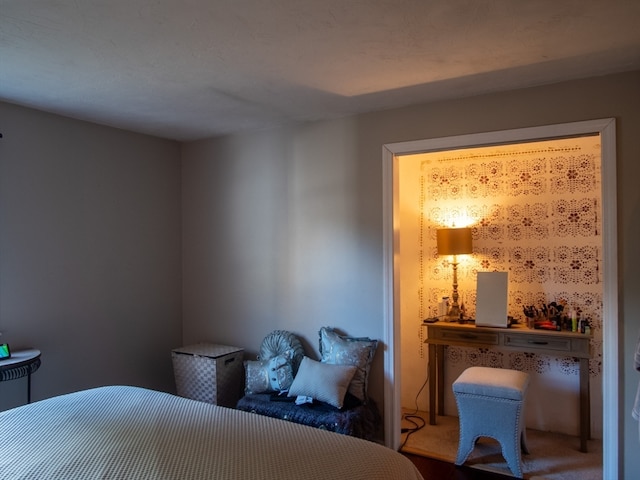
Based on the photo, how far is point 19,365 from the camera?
2.68 m

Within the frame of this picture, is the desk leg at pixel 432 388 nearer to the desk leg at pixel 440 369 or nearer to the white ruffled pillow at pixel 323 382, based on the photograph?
the desk leg at pixel 440 369

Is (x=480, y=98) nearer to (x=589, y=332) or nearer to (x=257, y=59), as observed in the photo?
(x=257, y=59)

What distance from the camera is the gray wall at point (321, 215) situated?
8.52 ft

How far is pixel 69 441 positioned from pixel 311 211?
7.40ft

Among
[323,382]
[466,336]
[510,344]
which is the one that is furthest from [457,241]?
[323,382]

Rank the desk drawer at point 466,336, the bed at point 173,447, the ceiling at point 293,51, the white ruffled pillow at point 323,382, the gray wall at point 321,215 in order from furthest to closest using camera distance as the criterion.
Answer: the desk drawer at point 466,336, the white ruffled pillow at point 323,382, the gray wall at point 321,215, the ceiling at point 293,51, the bed at point 173,447

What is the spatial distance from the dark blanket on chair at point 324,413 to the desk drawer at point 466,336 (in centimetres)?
89

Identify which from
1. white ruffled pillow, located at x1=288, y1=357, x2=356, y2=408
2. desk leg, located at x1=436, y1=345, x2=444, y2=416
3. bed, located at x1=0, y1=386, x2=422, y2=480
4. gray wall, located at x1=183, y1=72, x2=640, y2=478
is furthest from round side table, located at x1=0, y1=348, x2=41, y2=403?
desk leg, located at x1=436, y1=345, x2=444, y2=416

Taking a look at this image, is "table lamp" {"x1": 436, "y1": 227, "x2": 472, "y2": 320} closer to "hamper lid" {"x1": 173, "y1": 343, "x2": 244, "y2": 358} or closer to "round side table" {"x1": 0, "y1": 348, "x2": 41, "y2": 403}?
"hamper lid" {"x1": 173, "y1": 343, "x2": 244, "y2": 358}

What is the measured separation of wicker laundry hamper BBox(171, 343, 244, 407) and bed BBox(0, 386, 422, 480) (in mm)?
1471

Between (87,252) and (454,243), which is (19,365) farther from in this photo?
(454,243)

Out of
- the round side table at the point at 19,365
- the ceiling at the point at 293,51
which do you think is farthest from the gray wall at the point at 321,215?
the round side table at the point at 19,365

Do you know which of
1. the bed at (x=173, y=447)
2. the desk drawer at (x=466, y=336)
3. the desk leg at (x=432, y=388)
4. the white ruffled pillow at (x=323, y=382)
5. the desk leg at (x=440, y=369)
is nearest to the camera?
the bed at (x=173, y=447)

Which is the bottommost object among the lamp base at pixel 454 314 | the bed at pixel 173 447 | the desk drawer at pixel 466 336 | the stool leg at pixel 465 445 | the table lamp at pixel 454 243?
the stool leg at pixel 465 445
